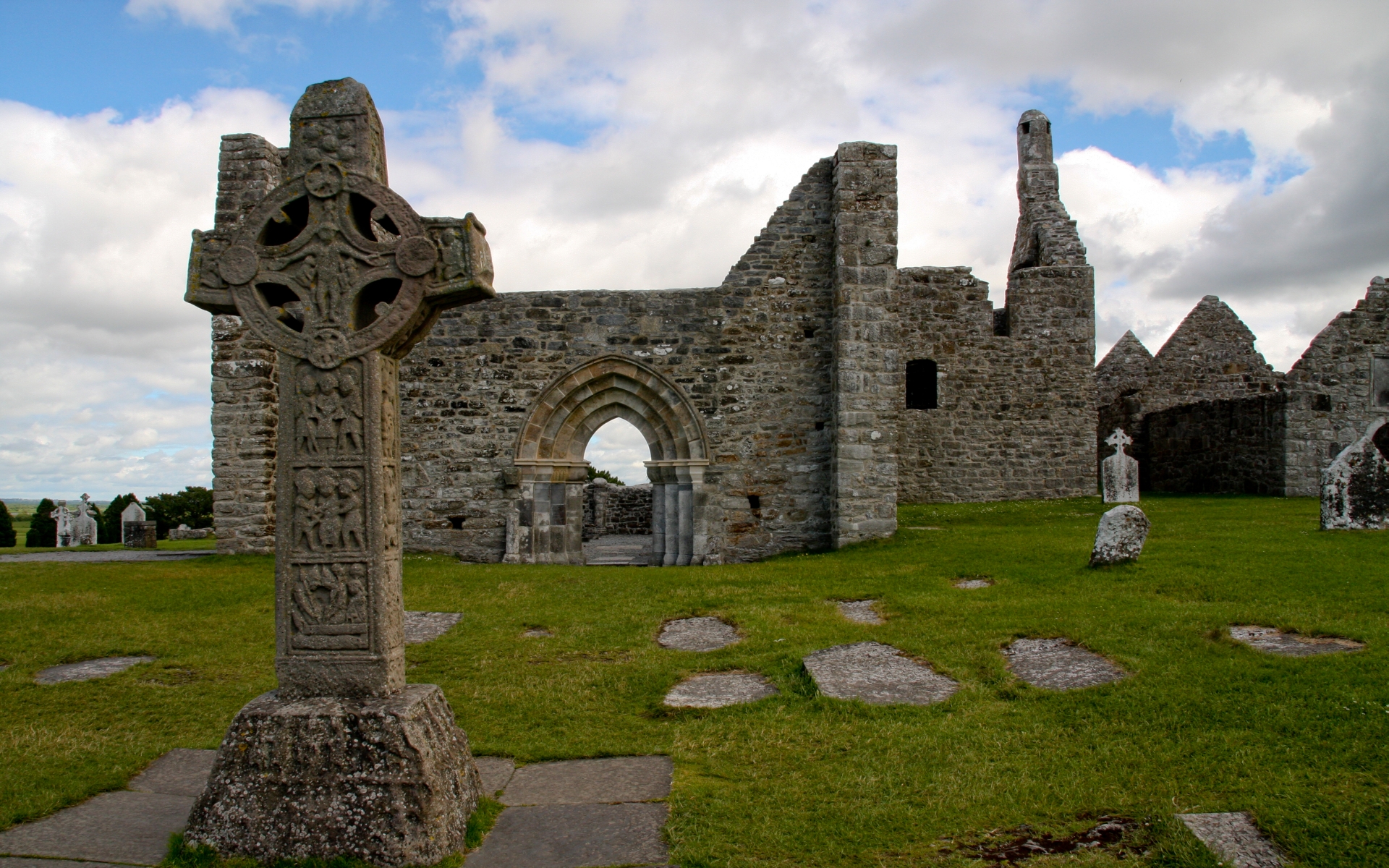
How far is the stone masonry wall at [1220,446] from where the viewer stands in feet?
51.9

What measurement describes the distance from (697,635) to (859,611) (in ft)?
4.87

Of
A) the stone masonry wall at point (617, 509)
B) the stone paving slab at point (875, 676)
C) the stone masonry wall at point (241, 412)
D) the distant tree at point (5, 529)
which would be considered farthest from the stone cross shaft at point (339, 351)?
the distant tree at point (5, 529)

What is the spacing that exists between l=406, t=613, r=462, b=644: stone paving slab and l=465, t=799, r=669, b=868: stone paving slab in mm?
3698

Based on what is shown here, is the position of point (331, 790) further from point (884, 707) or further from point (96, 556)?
point (96, 556)

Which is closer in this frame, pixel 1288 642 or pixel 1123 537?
pixel 1288 642

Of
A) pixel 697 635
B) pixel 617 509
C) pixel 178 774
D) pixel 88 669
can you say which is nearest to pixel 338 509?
pixel 178 774

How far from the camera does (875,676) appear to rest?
5.53 m

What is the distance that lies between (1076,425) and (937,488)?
300cm

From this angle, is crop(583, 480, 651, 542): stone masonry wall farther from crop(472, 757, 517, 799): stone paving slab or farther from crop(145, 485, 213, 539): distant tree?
crop(472, 757, 517, 799): stone paving slab

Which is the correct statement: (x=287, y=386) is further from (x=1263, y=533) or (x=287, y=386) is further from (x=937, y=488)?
(x=937, y=488)

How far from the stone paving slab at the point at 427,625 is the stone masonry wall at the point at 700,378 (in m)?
4.87

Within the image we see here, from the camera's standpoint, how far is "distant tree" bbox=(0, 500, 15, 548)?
858 inches

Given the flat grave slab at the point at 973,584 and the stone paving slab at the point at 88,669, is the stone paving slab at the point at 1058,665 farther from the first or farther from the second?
the stone paving slab at the point at 88,669

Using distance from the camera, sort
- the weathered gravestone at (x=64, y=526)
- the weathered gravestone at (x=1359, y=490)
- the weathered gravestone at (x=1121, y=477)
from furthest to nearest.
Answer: the weathered gravestone at (x=64, y=526) → the weathered gravestone at (x=1121, y=477) → the weathered gravestone at (x=1359, y=490)
